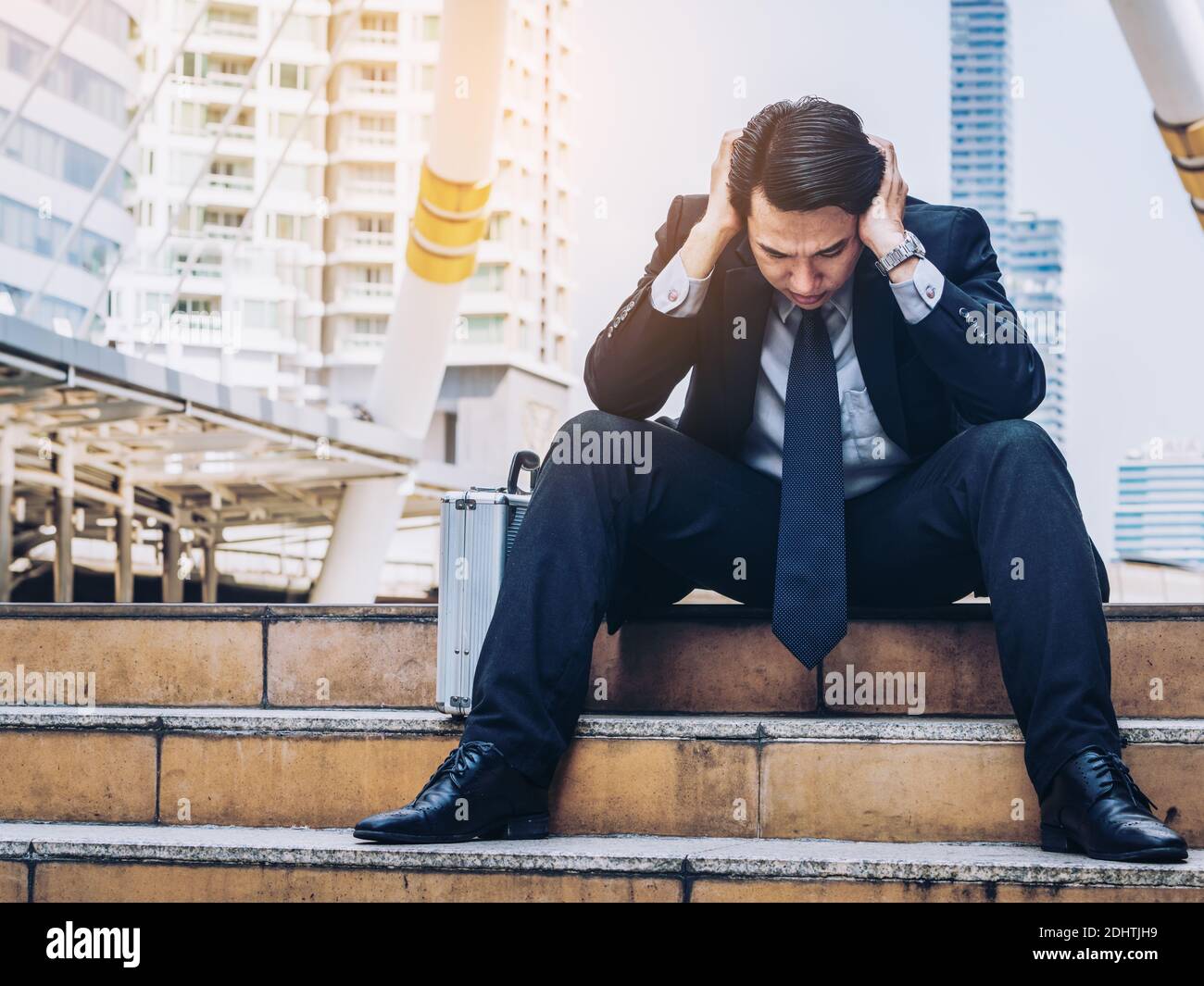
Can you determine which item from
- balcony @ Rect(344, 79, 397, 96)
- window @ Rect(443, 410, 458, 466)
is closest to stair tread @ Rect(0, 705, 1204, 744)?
window @ Rect(443, 410, 458, 466)

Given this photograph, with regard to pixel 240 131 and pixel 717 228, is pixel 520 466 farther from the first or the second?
pixel 240 131

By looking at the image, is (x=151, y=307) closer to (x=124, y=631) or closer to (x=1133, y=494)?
(x=124, y=631)

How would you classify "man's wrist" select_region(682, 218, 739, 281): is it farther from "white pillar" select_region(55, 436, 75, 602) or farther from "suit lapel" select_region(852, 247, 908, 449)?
"white pillar" select_region(55, 436, 75, 602)

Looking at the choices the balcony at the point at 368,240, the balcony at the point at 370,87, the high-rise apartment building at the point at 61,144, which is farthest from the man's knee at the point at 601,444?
the balcony at the point at 370,87

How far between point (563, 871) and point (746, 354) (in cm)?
102

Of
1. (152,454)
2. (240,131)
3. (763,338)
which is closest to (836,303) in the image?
(763,338)

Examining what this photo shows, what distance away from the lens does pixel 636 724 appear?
2740 mm

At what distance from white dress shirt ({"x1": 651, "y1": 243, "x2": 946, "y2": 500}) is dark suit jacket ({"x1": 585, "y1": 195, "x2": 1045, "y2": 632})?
0.03 metres

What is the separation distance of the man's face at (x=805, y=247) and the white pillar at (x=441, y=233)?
888cm

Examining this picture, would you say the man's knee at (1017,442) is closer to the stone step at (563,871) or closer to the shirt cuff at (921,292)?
the shirt cuff at (921,292)

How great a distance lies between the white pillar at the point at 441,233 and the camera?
1145cm

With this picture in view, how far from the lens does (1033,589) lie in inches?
96.5

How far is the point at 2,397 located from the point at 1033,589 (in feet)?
36.2
